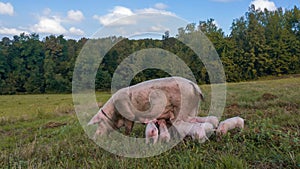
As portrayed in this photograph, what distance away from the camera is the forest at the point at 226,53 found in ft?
174

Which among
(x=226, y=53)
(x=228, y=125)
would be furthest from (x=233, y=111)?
(x=226, y=53)

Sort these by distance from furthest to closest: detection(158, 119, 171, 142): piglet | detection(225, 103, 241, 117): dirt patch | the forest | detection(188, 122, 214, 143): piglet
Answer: the forest
detection(225, 103, 241, 117): dirt patch
detection(158, 119, 171, 142): piglet
detection(188, 122, 214, 143): piglet

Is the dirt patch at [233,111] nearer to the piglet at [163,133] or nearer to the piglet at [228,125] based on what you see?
the piglet at [228,125]

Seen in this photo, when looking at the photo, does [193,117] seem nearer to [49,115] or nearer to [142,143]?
[142,143]

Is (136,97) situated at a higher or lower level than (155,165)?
higher

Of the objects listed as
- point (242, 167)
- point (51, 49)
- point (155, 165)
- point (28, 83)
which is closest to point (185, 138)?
point (155, 165)

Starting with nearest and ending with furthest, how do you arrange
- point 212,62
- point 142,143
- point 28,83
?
1. point 142,143
2. point 212,62
3. point 28,83

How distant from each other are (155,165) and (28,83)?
56264 millimetres

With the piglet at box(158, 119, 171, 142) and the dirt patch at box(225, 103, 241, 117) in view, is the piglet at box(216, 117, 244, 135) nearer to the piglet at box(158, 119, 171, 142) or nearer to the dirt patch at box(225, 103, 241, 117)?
the piglet at box(158, 119, 171, 142)

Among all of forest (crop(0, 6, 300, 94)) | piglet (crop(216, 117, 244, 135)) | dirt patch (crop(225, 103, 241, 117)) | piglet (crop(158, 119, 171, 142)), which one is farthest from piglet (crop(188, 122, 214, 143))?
forest (crop(0, 6, 300, 94))

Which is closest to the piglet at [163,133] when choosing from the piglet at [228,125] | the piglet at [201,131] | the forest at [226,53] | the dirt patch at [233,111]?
the piglet at [201,131]

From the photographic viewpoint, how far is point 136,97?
5758 millimetres

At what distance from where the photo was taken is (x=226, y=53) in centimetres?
5531

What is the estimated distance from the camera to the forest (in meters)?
53.2
